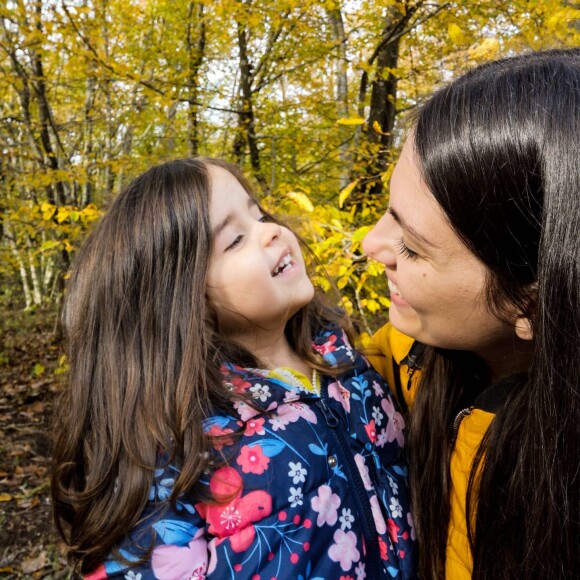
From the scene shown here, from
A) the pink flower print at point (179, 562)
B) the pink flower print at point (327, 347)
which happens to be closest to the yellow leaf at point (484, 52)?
the pink flower print at point (327, 347)

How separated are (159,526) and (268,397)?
0.41 m

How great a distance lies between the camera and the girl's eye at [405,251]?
116cm

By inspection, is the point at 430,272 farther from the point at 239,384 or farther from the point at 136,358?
the point at 136,358

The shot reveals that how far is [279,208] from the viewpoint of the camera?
9.38 ft

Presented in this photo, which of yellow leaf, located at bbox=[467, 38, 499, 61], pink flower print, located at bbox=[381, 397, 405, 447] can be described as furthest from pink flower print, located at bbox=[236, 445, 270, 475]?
yellow leaf, located at bbox=[467, 38, 499, 61]

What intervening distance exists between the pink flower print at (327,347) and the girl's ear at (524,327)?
66 centimetres

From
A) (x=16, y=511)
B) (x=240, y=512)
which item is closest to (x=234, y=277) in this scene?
(x=240, y=512)

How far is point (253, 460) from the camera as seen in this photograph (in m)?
1.27

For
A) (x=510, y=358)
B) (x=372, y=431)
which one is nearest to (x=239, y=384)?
(x=372, y=431)

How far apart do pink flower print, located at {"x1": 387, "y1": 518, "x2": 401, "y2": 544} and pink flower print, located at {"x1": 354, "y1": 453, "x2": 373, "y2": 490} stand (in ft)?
0.38

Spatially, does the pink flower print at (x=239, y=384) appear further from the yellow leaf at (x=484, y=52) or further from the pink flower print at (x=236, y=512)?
the yellow leaf at (x=484, y=52)

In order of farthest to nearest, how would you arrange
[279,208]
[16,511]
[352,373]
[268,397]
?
[16,511], [279,208], [352,373], [268,397]

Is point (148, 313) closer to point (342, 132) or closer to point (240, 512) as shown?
point (240, 512)

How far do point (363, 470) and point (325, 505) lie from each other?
0.16 m
